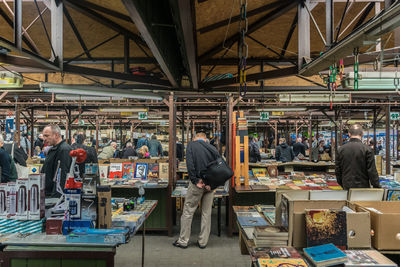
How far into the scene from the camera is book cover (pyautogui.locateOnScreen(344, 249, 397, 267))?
7.65ft

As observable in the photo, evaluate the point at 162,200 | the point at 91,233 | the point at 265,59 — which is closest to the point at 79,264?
the point at 91,233

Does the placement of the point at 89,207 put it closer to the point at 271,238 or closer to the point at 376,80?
the point at 271,238

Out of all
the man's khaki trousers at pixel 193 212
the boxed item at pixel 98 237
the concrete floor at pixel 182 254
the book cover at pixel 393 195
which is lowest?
the concrete floor at pixel 182 254

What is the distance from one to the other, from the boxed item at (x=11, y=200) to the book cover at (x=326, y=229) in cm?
272

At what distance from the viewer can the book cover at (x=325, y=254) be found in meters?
2.32

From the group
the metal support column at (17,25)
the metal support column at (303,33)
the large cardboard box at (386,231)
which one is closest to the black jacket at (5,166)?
the metal support column at (17,25)

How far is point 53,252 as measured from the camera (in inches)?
106

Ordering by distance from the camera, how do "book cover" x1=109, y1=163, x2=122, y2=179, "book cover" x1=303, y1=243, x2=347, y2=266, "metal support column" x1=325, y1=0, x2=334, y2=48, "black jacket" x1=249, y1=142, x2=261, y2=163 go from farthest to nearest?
"black jacket" x1=249, y1=142, x2=261, y2=163
"book cover" x1=109, y1=163, x2=122, y2=179
"metal support column" x1=325, y1=0, x2=334, y2=48
"book cover" x1=303, y1=243, x2=347, y2=266

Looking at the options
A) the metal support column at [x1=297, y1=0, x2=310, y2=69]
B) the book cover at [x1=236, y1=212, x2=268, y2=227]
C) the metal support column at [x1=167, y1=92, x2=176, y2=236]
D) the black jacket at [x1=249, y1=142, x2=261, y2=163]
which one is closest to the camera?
the book cover at [x1=236, y1=212, x2=268, y2=227]

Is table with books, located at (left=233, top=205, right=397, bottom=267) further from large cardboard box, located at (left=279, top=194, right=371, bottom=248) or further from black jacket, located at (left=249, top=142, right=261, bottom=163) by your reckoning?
black jacket, located at (left=249, top=142, right=261, bottom=163)

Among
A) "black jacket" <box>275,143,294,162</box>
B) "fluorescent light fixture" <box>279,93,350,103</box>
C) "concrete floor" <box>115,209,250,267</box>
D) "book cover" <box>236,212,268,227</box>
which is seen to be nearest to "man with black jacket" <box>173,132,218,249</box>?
"concrete floor" <box>115,209,250,267</box>

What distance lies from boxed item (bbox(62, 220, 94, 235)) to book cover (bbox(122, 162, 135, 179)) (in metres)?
4.18

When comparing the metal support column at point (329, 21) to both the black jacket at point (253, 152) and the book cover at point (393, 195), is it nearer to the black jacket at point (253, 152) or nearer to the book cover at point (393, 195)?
the book cover at point (393, 195)

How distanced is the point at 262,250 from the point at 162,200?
12.5 ft
